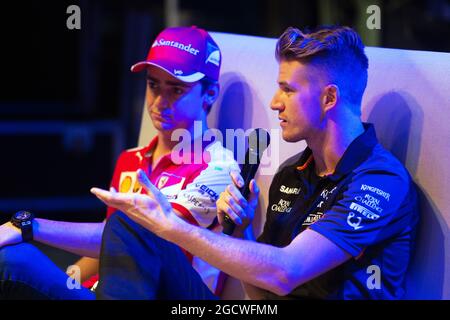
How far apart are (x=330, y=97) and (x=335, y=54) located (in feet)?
0.35

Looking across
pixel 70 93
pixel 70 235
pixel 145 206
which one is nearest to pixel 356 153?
pixel 145 206

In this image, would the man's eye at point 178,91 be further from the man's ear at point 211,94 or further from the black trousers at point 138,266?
the black trousers at point 138,266

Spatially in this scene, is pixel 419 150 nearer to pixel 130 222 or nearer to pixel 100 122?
pixel 130 222

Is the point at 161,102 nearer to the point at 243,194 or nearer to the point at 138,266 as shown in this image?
the point at 243,194

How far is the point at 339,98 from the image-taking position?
72.0 inches

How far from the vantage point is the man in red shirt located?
206cm

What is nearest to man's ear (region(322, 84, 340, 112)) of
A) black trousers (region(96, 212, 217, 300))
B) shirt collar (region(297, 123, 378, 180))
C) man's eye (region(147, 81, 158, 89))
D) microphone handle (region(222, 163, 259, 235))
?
shirt collar (region(297, 123, 378, 180))

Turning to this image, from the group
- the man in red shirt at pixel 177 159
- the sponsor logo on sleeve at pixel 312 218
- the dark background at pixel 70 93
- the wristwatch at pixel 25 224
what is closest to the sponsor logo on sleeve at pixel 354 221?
the sponsor logo on sleeve at pixel 312 218

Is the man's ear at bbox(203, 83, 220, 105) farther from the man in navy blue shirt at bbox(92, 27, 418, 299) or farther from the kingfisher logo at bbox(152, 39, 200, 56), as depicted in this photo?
the man in navy blue shirt at bbox(92, 27, 418, 299)

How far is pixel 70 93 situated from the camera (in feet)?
16.1

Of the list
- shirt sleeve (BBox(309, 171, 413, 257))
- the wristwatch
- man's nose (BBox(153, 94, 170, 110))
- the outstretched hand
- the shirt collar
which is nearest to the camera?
the outstretched hand

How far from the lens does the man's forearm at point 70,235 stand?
6.71ft

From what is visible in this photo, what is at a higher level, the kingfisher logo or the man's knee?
the kingfisher logo

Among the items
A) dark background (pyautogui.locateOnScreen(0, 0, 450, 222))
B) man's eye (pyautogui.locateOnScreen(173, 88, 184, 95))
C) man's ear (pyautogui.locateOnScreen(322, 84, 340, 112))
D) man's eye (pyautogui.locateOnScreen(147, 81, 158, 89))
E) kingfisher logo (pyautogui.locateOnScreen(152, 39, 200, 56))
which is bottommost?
dark background (pyautogui.locateOnScreen(0, 0, 450, 222))
